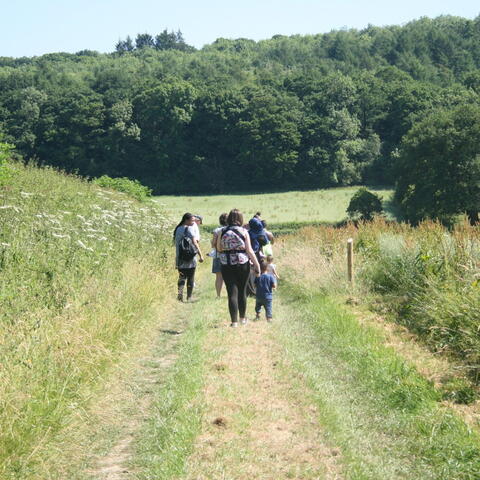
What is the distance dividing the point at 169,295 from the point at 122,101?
77.3 meters

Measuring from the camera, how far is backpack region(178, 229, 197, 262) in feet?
41.9

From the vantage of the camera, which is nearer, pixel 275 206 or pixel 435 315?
pixel 435 315

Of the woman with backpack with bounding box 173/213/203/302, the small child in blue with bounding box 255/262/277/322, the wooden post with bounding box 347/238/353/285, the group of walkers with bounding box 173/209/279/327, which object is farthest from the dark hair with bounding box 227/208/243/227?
the wooden post with bounding box 347/238/353/285

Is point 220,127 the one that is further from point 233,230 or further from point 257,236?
point 233,230

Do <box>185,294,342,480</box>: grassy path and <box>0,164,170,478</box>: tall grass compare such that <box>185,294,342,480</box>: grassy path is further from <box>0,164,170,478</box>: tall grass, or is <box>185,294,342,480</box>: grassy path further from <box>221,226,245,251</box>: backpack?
<box>221,226,245,251</box>: backpack

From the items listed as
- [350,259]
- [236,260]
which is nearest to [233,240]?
[236,260]

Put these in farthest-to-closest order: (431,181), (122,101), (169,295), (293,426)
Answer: (122,101), (431,181), (169,295), (293,426)

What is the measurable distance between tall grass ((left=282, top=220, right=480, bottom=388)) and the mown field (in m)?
39.3

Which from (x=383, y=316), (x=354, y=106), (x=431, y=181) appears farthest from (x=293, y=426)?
(x=354, y=106)

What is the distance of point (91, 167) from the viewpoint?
80.8 m

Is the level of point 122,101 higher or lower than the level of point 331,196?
higher

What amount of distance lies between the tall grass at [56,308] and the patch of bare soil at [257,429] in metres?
1.21

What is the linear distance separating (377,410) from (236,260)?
411 cm

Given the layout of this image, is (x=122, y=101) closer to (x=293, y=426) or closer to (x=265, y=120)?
(x=265, y=120)
